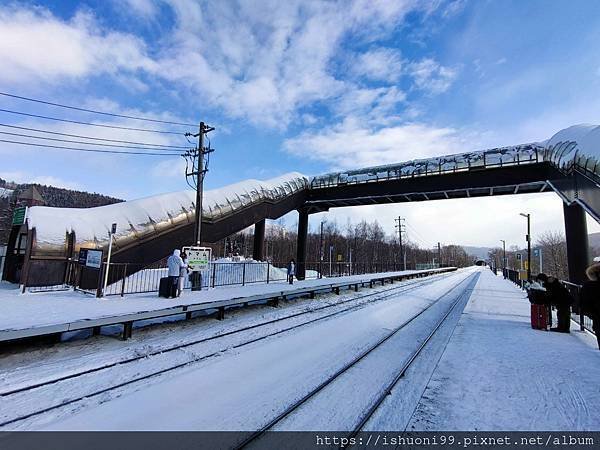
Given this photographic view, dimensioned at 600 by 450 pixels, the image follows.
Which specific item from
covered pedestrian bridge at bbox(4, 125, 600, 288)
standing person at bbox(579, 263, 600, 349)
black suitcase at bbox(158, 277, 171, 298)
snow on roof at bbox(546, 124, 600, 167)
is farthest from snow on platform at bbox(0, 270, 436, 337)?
snow on roof at bbox(546, 124, 600, 167)

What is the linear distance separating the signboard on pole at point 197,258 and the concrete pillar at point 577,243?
58.4ft

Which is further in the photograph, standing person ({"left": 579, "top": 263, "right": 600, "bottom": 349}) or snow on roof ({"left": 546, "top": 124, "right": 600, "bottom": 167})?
snow on roof ({"left": 546, "top": 124, "right": 600, "bottom": 167})

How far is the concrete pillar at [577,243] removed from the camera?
597 inches

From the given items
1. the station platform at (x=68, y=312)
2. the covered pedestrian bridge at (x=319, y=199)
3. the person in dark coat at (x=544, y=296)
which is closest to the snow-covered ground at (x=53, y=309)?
the station platform at (x=68, y=312)

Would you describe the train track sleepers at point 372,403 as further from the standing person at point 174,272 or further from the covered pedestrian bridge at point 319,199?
the covered pedestrian bridge at point 319,199

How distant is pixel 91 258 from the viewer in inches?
492

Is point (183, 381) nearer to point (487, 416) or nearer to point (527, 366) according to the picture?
point (487, 416)

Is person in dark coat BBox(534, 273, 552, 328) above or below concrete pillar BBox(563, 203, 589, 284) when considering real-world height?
below

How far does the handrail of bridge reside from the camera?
20.0 meters

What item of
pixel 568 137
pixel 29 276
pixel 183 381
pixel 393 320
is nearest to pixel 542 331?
pixel 393 320

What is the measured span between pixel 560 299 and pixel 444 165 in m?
14.7

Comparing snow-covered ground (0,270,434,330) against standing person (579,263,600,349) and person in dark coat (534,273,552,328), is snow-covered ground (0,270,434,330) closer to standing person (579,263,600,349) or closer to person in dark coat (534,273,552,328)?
standing person (579,263,600,349)

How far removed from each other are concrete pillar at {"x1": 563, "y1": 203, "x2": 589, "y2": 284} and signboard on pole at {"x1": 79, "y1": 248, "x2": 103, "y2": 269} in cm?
2144

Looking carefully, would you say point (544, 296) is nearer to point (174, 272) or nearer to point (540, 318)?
point (540, 318)
